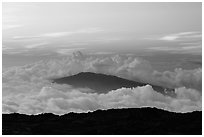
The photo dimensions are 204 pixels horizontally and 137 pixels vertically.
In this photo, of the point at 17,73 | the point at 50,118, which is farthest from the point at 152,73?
the point at 50,118

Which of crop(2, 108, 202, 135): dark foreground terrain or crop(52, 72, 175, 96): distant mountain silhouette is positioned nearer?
crop(52, 72, 175, 96): distant mountain silhouette

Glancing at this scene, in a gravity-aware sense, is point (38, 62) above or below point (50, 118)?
above

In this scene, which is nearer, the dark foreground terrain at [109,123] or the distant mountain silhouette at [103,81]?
the distant mountain silhouette at [103,81]

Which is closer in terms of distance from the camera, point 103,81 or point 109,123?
point 103,81

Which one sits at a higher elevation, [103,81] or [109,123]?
[103,81]

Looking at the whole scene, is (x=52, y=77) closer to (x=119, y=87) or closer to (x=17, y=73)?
(x=17, y=73)

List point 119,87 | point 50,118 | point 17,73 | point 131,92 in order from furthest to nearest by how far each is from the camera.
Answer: point 50,118, point 119,87, point 131,92, point 17,73

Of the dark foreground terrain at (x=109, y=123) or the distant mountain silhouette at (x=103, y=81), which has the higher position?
the distant mountain silhouette at (x=103, y=81)

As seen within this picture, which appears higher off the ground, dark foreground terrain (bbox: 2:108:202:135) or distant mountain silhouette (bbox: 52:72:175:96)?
distant mountain silhouette (bbox: 52:72:175:96)
